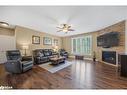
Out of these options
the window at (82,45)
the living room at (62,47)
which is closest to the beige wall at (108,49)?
the living room at (62,47)

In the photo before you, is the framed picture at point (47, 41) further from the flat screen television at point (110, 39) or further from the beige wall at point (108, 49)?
the flat screen television at point (110, 39)

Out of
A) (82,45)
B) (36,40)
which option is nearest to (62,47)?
(82,45)

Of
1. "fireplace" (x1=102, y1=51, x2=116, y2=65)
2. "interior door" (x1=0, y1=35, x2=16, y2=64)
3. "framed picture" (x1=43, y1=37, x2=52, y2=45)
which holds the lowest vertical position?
"fireplace" (x1=102, y1=51, x2=116, y2=65)

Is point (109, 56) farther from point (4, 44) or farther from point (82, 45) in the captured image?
point (4, 44)

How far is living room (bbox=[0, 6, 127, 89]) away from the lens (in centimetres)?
245

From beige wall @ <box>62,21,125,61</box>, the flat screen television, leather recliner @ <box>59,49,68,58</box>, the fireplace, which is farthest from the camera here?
leather recliner @ <box>59,49,68,58</box>

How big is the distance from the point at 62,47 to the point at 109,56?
143 inches

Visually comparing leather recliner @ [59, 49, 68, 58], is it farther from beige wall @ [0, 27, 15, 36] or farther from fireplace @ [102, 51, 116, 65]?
beige wall @ [0, 27, 15, 36]

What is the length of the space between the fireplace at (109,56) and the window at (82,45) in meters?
1.19

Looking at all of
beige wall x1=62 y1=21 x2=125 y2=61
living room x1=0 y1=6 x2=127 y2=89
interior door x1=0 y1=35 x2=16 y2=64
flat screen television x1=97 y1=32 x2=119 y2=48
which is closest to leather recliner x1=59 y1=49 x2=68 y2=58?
living room x1=0 y1=6 x2=127 y2=89

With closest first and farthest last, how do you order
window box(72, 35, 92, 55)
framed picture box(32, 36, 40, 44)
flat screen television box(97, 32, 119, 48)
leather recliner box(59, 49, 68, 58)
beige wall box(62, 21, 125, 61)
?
beige wall box(62, 21, 125, 61) → flat screen television box(97, 32, 119, 48) → framed picture box(32, 36, 40, 44) → window box(72, 35, 92, 55) → leather recliner box(59, 49, 68, 58)
